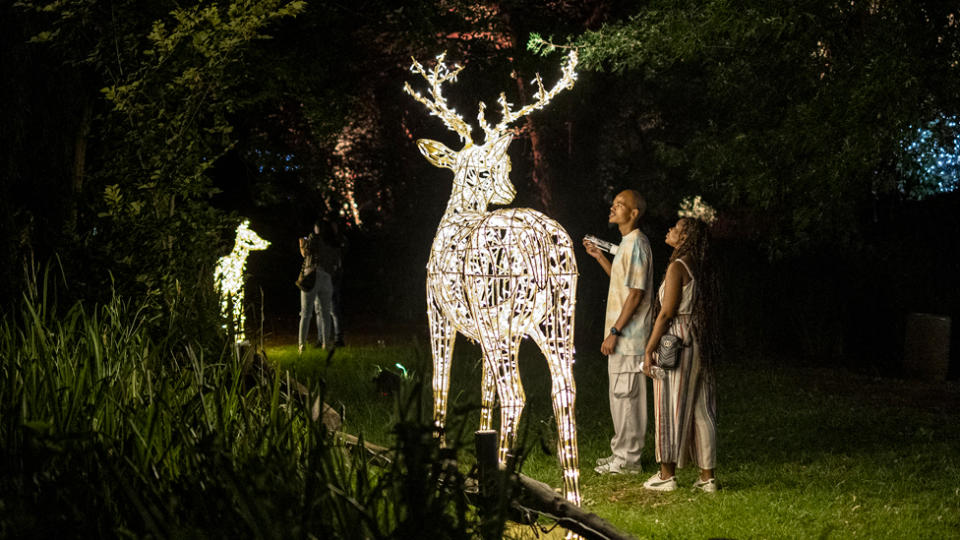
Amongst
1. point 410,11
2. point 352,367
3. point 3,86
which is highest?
point 410,11

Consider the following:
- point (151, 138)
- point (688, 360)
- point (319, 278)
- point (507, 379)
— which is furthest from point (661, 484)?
point (319, 278)

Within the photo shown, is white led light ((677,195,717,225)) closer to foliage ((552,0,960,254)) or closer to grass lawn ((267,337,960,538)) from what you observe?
foliage ((552,0,960,254))

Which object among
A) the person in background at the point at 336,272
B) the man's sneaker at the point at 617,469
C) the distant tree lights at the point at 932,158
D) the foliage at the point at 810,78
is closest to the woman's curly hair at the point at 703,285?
the man's sneaker at the point at 617,469

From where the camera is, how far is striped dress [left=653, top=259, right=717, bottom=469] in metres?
6.84

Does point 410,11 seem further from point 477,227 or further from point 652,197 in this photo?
point 652,197

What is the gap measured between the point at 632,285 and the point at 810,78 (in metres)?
4.33

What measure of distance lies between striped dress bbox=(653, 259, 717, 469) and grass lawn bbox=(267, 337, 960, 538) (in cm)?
29

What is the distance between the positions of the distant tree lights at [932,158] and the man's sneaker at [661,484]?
4.10 m

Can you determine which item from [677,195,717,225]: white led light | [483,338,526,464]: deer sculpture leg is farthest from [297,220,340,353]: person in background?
[677,195,717,225]: white led light

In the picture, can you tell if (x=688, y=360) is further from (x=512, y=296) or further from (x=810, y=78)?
(x=810, y=78)

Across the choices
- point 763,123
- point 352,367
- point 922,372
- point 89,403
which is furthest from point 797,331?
point 89,403

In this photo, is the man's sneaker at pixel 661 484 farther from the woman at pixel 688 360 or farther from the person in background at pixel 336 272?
the person in background at pixel 336 272

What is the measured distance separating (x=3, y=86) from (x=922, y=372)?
12046 millimetres

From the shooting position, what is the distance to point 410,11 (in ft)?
40.5
